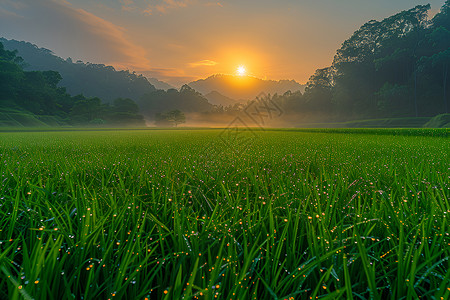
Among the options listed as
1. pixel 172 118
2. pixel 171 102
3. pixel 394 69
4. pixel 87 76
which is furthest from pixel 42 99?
pixel 394 69

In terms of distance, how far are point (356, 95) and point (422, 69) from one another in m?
17.2

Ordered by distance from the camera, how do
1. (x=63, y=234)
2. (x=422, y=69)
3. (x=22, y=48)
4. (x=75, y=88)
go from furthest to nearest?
(x=22, y=48) < (x=75, y=88) < (x=422, y=69) < (x=63, y=234)

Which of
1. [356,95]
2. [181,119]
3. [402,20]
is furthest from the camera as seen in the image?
[181,119]

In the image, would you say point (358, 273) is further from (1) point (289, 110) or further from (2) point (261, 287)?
(1) point (289, 110)

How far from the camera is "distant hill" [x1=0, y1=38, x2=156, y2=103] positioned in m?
137

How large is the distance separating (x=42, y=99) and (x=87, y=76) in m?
87.9

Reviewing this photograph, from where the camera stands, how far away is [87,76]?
142 metres

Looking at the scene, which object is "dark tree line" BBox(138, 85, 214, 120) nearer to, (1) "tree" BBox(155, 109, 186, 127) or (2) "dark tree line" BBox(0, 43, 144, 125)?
(1) "tree" BBox(155, 109, 186, 127)

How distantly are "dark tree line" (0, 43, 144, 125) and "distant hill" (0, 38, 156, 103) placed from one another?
61.8 meters

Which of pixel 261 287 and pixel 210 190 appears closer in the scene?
pixel 261 287

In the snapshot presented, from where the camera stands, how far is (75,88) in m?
135

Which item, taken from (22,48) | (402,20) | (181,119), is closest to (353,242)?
(402,20)

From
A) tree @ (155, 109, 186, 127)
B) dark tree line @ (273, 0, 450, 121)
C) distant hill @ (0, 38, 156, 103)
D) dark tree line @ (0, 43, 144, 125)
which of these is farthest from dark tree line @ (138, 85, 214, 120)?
dark tree line @ (273, 0, 450, 121)

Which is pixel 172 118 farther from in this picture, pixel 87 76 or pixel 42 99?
pixel 87 76
